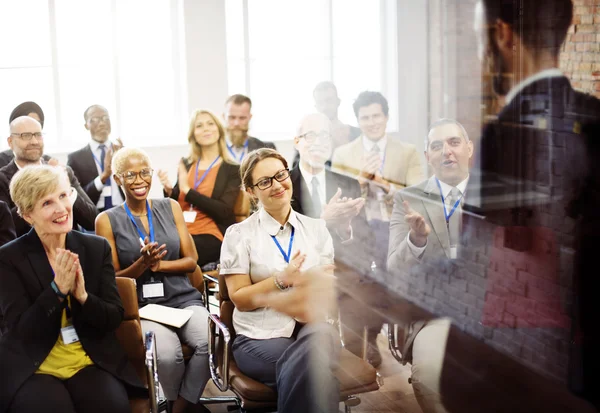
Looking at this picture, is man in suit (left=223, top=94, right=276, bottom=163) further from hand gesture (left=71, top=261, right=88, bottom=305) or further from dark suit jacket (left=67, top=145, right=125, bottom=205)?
hand gesture (left=71, top=261, right=88, bottom=305)

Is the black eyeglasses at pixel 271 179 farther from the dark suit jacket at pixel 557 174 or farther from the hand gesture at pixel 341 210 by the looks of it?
the dark suit jacket at pixel 557 174

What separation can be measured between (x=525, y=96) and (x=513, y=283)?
0.77 ft

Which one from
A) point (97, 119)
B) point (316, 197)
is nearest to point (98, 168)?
point (97, 119)

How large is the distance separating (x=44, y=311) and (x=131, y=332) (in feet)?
0.82

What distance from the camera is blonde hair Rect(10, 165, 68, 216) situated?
1559 millimetres

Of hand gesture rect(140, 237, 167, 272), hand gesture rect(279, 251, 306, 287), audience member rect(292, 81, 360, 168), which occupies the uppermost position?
audience member rect(292, 81, 360, 168)

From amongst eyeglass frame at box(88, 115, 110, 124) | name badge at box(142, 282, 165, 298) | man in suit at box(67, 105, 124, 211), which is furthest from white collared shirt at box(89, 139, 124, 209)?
name badge at box(142, 282, 165, 298)

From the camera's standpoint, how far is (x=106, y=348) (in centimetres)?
158

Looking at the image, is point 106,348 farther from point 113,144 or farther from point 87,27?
point 87,27

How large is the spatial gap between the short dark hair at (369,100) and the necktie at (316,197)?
0.22m

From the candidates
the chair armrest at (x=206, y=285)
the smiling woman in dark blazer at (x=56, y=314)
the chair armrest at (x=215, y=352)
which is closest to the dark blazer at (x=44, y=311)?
the smiling woman in dark blazer at (x=56, y=314)

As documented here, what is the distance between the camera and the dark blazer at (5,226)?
198cm

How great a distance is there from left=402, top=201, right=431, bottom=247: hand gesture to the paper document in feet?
4.04

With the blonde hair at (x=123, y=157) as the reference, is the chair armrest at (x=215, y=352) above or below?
below
